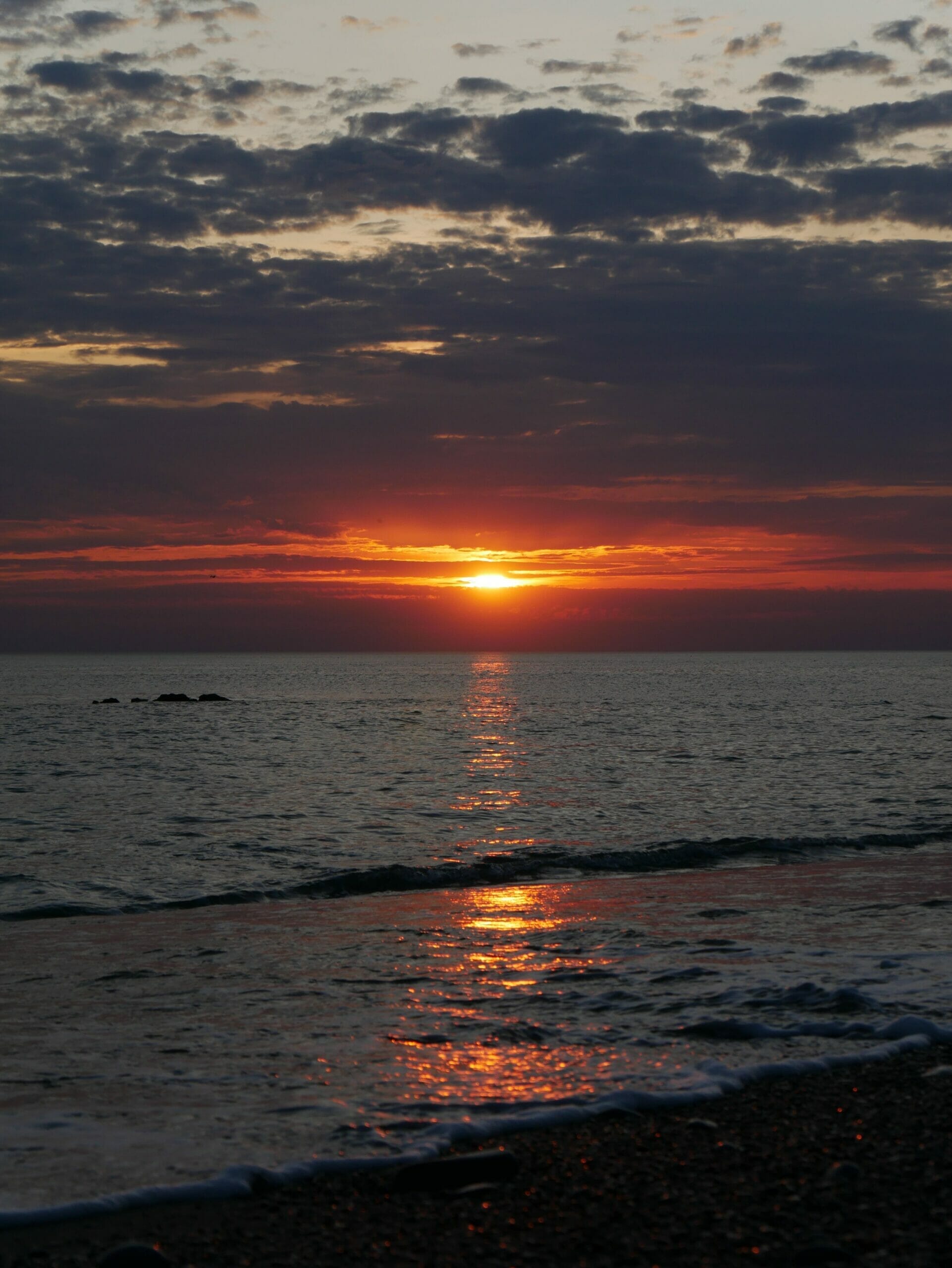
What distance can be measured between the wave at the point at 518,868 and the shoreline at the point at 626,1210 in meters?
12.7

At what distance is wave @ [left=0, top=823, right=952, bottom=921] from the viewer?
19.4 meters

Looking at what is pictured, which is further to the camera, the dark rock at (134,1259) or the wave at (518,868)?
the wave at (518,868)

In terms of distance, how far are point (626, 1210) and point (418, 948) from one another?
878 cm

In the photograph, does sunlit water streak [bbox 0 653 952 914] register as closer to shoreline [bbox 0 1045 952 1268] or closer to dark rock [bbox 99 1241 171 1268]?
shoreline [bbox 0 1045 952 1268]

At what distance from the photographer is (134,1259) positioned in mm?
6152

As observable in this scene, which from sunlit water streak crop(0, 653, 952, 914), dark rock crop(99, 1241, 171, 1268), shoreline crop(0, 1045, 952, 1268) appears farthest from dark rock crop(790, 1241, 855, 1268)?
sunlit water streak crop(0, 653, 952, 914)

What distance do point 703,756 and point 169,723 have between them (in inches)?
1970

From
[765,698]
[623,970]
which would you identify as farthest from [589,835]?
[765,698]

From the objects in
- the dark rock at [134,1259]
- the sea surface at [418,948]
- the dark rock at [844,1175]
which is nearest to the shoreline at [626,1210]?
the dark rock at [844,1175]

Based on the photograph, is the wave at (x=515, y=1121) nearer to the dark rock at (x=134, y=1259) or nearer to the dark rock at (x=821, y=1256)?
the dark rock at (x=134, y=1259)

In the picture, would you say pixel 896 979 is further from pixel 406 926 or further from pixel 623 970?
pixel 406 926

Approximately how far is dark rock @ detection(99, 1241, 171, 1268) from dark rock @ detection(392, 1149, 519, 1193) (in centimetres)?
158

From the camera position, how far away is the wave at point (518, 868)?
19406 mm

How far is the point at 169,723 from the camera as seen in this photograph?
8662cm
